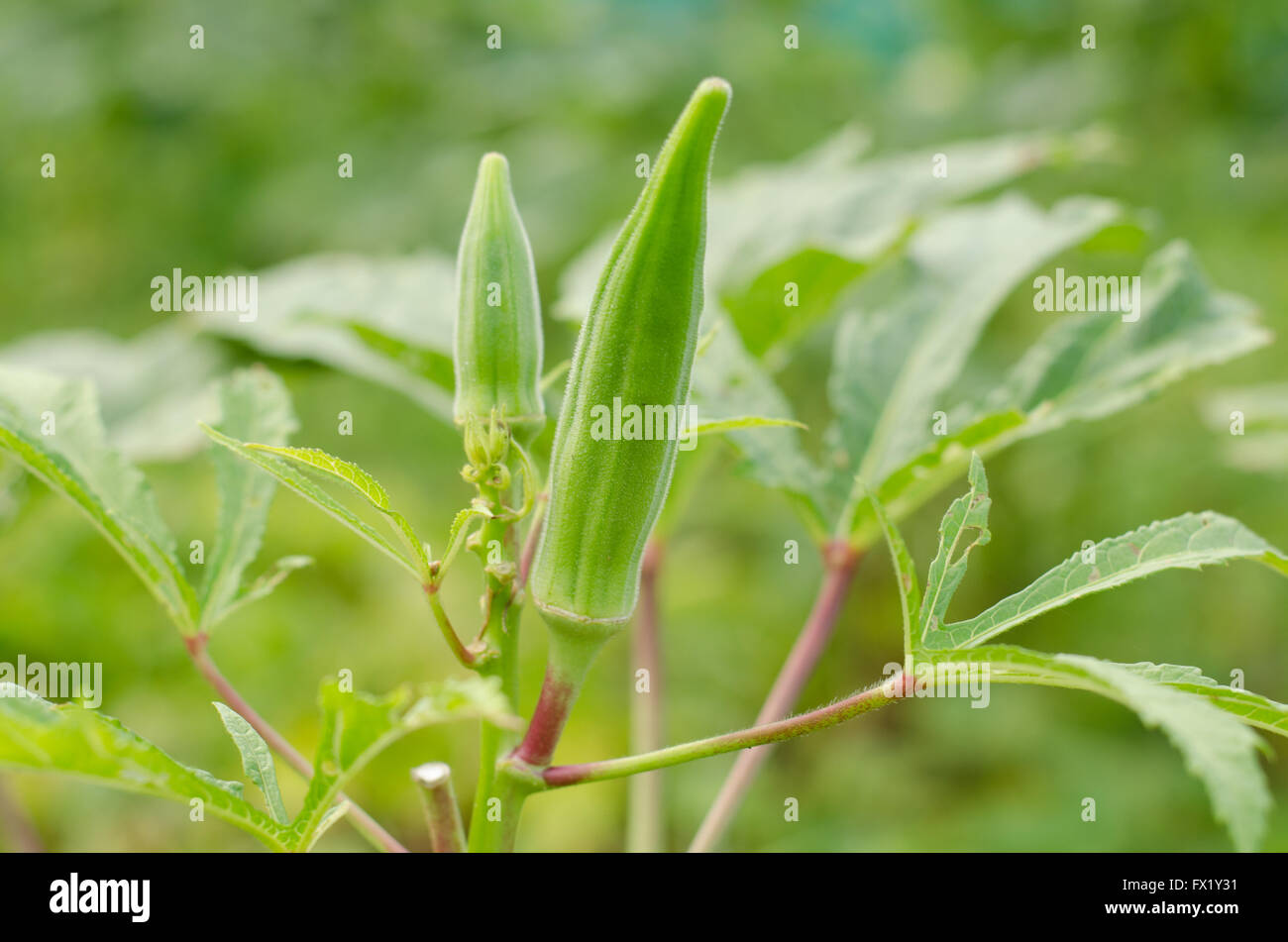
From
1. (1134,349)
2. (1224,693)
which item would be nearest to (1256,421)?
(1134,349)

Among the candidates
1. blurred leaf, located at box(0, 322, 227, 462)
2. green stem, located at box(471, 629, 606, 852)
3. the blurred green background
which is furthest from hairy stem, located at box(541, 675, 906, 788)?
the blurred green background

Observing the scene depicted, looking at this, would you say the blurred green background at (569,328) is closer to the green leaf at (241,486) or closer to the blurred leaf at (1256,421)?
the blurred leaf at (1256,421)

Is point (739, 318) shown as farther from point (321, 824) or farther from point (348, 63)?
point (348, 63)

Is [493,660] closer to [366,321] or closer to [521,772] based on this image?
[521,772]

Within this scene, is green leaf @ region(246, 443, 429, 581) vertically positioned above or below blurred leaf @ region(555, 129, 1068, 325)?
below

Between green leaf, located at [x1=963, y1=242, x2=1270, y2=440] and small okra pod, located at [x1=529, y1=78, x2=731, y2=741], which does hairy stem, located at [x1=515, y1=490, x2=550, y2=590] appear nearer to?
small okra pod, located at [x1=529, y1=78, x2=731, y2=741]

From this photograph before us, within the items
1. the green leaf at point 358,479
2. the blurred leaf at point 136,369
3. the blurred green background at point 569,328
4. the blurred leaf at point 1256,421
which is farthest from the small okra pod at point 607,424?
the blurred green background at point 569,328
